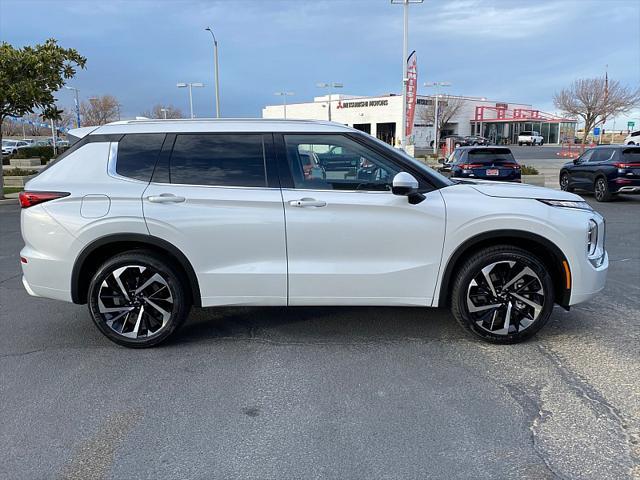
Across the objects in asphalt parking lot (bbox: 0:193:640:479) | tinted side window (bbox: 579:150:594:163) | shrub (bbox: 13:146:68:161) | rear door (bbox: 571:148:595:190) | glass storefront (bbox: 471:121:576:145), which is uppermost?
glass storefront (bbox: 471:121:576:145)

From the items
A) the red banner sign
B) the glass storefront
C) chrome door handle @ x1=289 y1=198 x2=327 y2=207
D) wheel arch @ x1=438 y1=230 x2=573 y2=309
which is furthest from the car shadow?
the glass storefront

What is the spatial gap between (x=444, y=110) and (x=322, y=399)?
74398 millimetres

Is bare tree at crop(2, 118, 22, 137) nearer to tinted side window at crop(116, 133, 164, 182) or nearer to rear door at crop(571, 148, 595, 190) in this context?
rear door at crop(571, 148, 595, 190)

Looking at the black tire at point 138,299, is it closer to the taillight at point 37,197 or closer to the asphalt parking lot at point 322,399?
the asphalt parking lot at point 322,399

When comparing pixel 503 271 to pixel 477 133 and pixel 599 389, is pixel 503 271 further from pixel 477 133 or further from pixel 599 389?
pixel 477 133

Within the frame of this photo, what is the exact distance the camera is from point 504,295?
168 inches

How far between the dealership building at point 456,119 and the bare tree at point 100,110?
2046cm

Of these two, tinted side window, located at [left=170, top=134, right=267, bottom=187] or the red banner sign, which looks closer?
tinted side window, located at [left=170, top=134, right=267, bottom=187]

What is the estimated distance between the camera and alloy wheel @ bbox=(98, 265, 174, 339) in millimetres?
4262

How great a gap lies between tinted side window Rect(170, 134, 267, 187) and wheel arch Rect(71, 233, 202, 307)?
1.82ft

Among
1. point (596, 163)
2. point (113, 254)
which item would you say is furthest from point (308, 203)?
point (596, 163)

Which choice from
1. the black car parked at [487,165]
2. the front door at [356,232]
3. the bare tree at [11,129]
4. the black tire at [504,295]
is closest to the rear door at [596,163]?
the black car parked at [487,165]

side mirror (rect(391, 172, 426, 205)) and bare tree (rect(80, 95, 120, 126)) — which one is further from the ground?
bare tree (rect(80, 95, 120, 126))

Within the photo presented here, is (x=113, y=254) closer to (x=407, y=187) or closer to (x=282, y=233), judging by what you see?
(x=282, y=233)
